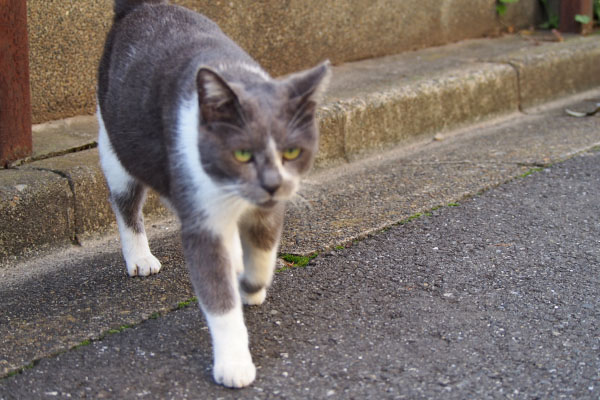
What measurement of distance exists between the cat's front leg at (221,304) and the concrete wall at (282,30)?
1.84 metres

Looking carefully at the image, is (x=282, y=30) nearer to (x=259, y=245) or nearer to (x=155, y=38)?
(x=155, y=38)

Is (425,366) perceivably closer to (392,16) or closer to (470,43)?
(392,16)

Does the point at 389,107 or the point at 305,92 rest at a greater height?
the point at 305,92

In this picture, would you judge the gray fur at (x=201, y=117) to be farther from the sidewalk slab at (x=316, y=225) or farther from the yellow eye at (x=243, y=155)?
the sidewalk slab at (x=316, y=225)

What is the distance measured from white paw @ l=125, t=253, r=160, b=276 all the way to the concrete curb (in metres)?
0.39

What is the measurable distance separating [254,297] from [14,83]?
4.50 ft

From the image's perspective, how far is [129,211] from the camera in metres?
2.73

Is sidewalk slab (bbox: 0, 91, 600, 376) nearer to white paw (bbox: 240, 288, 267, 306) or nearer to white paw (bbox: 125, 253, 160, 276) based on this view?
white paw (bbox: 125, 253, 160, 276)

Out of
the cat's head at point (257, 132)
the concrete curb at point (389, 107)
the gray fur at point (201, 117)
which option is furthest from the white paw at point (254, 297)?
the concrete curb at point (389, 107)

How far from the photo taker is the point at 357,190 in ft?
11.5

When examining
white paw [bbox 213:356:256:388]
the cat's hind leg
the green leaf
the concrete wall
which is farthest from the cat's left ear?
the green leaf

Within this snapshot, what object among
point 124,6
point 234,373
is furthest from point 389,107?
point 234,373

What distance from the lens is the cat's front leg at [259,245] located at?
2.26 metres

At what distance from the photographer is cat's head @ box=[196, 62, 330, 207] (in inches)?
74.0
